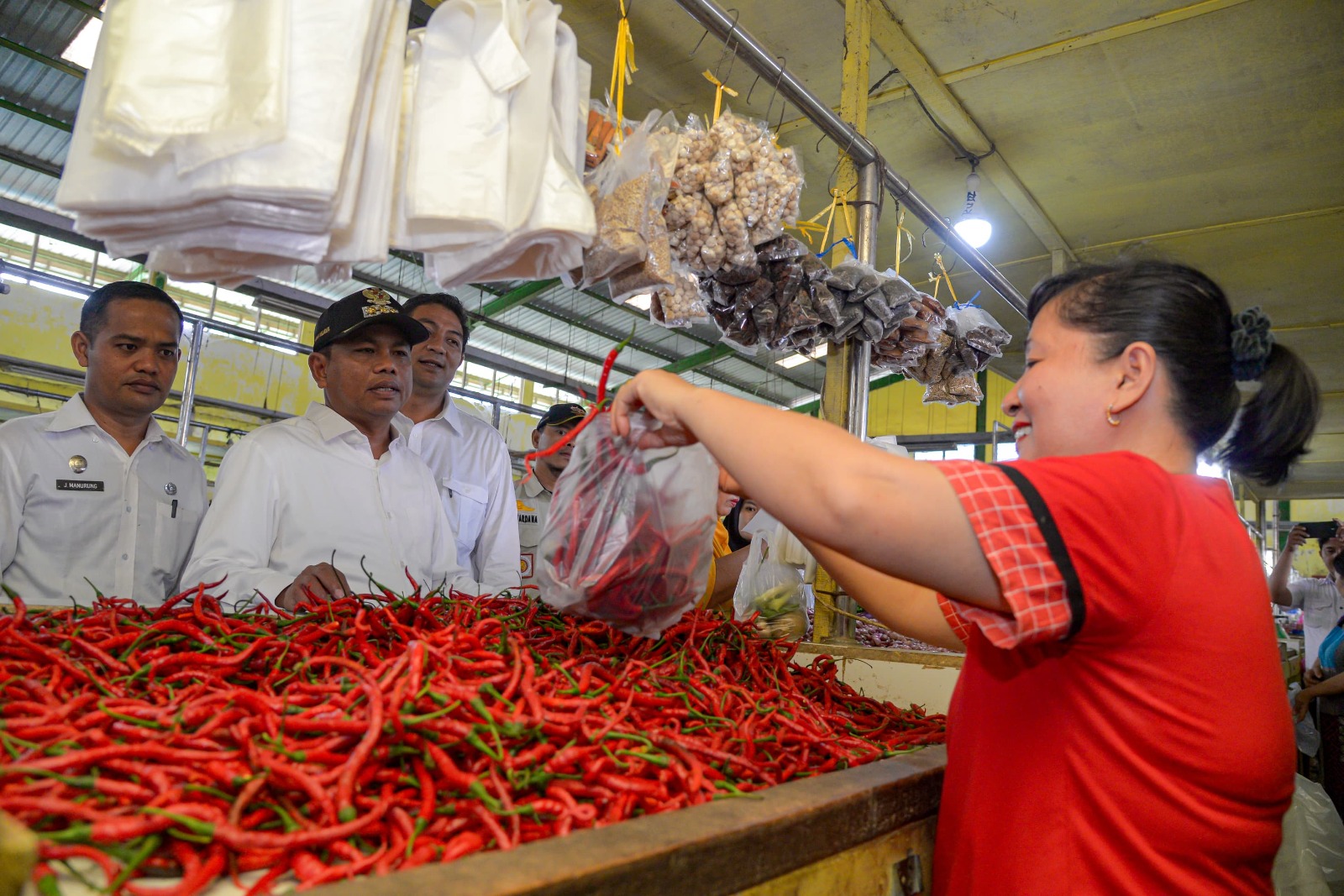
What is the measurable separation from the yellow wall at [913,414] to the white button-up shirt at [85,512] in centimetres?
1694

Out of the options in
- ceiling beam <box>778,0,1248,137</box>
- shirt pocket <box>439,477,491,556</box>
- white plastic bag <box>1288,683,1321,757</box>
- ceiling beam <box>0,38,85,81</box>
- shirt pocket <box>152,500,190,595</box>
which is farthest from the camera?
ceiling beam <box>0,38,85,81</box>

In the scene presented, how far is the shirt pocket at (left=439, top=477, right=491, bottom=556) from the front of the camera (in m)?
3.42

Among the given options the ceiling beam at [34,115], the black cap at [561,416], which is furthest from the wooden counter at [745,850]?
the ceiling beam at [34,115]

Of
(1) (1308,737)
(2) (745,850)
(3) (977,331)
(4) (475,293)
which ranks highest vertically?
(4) (475,293)

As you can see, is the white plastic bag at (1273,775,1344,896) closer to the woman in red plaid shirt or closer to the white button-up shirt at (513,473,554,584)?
the woman in red plaid shirt

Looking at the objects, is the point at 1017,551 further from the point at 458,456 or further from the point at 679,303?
the point at 458,456

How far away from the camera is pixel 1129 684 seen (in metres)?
1.10

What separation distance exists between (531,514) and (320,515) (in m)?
1.75

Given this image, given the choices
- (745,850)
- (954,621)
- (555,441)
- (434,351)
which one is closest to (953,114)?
(555,441)

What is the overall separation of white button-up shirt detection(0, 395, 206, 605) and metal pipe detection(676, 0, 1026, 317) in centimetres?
257

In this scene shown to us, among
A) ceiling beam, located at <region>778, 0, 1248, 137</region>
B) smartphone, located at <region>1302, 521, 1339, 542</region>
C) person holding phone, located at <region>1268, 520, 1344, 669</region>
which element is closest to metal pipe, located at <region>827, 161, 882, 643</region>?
ceiling beam, located at <region>778, 0, 1248, 137</region>

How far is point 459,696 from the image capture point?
1.16m

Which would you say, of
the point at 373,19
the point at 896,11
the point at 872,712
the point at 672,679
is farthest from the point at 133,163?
the point at 896,11

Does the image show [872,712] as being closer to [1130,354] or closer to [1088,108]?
[1130,354]
